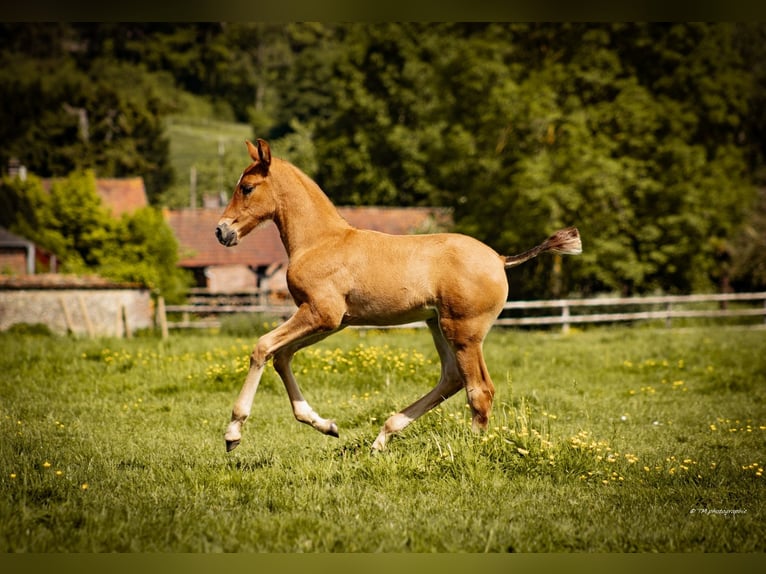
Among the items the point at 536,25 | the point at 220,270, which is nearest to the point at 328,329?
the point at 536,25

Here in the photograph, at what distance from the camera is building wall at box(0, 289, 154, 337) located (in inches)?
952

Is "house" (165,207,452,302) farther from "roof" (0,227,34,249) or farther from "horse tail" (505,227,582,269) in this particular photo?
"horse tail" (505,227,582,269)

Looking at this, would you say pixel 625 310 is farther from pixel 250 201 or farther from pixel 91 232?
pixel 250 201

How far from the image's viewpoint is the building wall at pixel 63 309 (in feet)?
79.3

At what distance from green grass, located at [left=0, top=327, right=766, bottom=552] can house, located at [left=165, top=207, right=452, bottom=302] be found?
23.7 meters

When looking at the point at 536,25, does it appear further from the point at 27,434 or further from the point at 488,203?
the point at 27,434

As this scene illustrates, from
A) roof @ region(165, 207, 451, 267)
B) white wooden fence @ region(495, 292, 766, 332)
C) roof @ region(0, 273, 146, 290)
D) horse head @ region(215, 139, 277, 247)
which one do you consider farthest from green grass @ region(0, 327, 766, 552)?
roof @ region(165, 207, 451, 267)

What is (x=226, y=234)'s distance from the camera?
21.8ft

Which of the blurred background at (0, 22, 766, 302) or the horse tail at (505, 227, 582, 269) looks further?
the blurred background at (0, 22, 766, 302)

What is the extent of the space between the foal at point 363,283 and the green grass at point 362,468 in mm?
538

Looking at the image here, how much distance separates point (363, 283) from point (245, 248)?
32.3 meters

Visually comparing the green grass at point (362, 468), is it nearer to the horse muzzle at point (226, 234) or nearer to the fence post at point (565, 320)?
the horse muzzle at point (226, 234)

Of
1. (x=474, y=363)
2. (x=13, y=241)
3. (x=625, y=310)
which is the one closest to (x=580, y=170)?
(x=625, y=310)

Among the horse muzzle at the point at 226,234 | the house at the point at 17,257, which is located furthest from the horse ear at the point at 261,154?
the house at the point at 17,257
